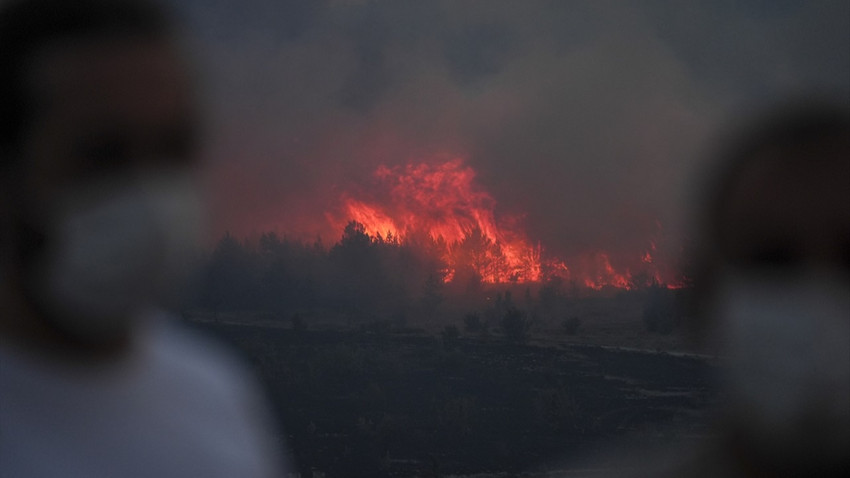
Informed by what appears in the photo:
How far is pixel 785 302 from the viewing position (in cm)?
151

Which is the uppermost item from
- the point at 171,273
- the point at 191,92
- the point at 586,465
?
the point at 191,92

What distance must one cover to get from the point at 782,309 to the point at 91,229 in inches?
58.0

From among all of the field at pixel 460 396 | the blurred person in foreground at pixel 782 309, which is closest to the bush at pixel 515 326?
the field at pixel 460 396

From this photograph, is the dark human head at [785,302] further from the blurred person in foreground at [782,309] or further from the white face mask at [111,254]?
the white face mask at [111,254]

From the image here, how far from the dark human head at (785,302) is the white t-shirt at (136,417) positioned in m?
1.13

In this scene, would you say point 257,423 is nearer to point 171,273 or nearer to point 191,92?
point 171,273

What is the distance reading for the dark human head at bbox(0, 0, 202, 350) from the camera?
915 millimetres

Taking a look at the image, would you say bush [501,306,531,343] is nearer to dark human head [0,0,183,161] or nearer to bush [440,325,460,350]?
bush [440,325,460,350]

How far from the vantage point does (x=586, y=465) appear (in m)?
6.41

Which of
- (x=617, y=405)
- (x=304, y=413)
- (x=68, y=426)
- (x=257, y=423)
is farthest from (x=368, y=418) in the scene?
(x=68, y=426)

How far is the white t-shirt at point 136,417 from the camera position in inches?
36.0

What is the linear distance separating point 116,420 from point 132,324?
0.16 meters

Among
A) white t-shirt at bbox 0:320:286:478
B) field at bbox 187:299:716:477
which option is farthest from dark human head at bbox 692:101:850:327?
field at bbox 187:299:716:477

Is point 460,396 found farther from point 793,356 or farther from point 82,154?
point 82,154
